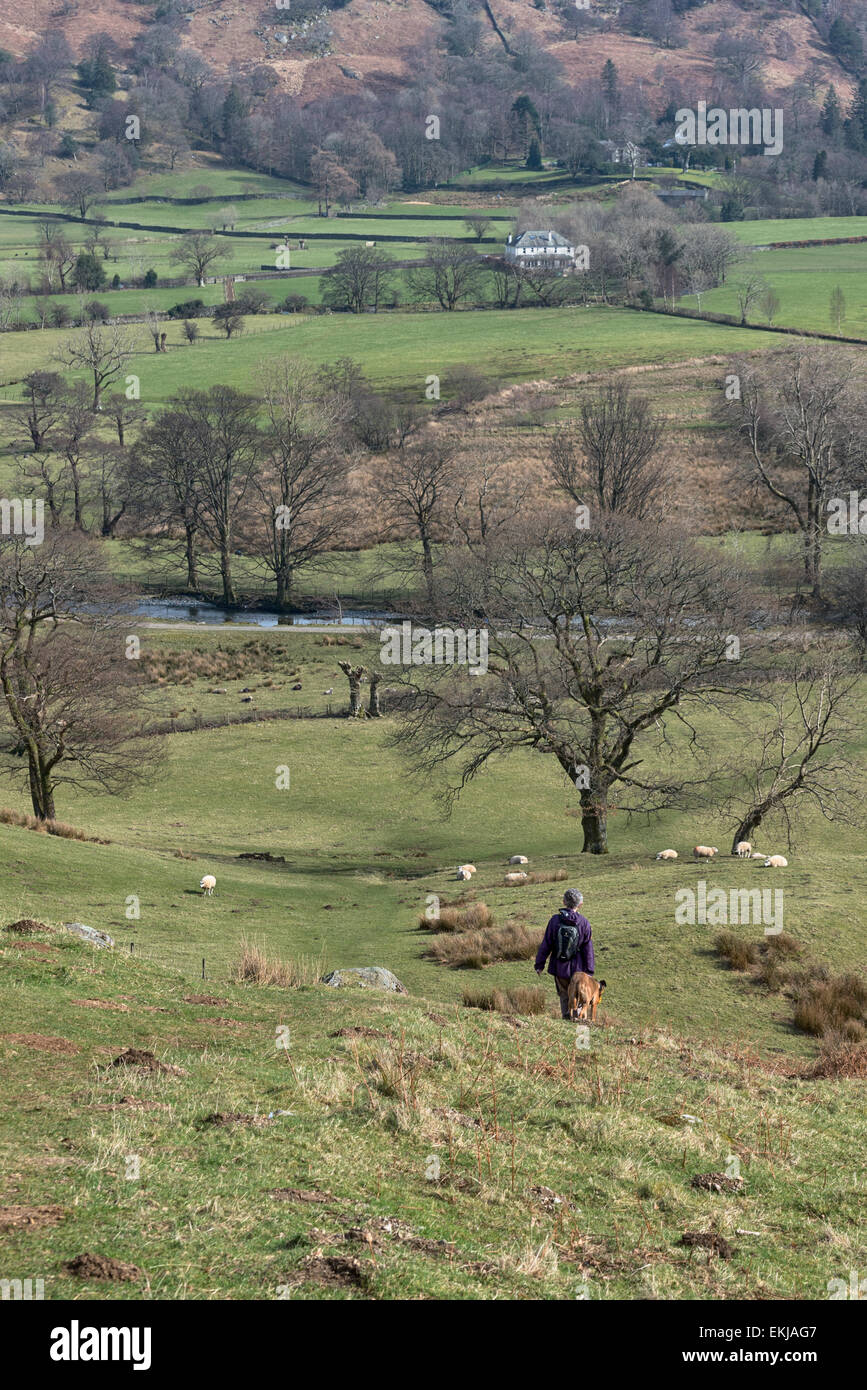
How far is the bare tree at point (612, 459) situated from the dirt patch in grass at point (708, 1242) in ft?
249

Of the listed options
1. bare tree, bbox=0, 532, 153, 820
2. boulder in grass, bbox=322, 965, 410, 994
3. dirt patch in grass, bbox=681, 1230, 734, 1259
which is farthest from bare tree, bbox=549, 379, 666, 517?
dirt patch in grass, bbox=681, 1230, 734, 1259

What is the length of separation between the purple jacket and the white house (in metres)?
157

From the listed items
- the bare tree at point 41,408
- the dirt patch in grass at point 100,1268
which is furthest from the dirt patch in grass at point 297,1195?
the bare tree at point 41,408

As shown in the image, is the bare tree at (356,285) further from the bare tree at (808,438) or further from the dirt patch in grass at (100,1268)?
the dirt patch in grass at (100,1268)

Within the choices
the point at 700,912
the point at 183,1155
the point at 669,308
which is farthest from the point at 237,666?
the point at 669,308

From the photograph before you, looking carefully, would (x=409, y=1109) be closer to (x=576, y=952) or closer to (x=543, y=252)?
(x=576, y=952)

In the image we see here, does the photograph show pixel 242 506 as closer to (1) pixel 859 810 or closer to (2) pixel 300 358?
(2) pixel 300 358

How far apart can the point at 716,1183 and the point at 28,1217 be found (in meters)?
6.52

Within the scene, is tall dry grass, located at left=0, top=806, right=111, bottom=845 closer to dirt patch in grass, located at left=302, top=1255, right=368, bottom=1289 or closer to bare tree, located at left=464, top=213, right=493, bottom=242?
dirt patch in grass, located at left=302, top=1255, right=368, bottom=1289

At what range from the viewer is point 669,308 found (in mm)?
149250

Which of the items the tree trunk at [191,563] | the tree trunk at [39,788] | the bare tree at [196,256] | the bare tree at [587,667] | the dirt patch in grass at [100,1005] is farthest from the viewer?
the bare tree at [196,256]

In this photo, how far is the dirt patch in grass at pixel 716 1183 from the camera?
12273 millimetres

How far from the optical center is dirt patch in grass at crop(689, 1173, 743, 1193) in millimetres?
12273
